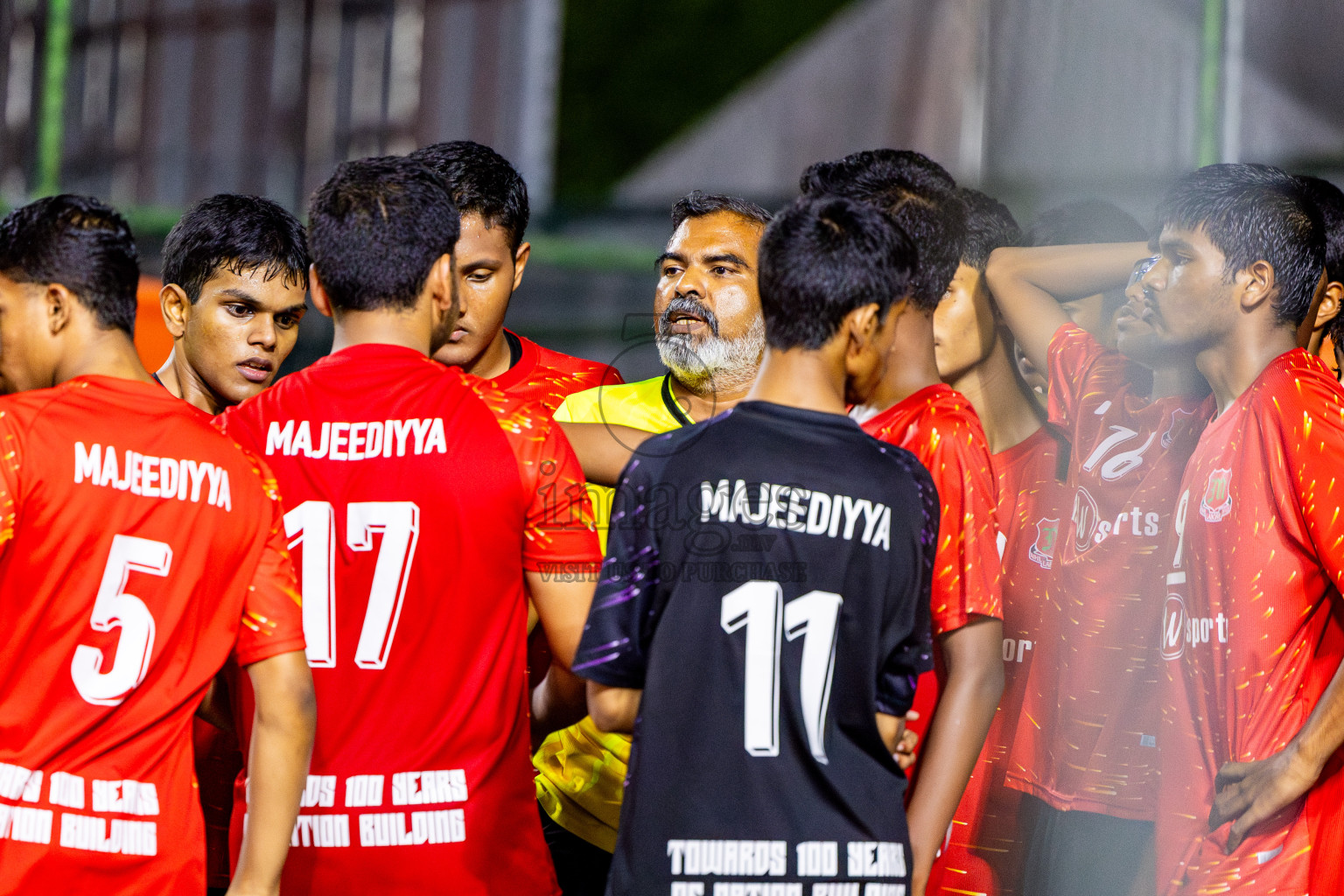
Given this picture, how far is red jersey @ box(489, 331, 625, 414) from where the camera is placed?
3383 mm

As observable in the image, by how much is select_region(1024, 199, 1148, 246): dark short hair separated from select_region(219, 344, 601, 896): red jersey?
2008mm

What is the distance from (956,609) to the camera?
7.58 feet

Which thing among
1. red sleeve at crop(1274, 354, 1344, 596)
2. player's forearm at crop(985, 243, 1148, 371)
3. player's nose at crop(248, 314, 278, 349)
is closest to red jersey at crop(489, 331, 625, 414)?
player's nose at crop(248, 314, 278, 349)

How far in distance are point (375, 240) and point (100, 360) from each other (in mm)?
503

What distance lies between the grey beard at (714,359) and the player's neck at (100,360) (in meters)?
1.46

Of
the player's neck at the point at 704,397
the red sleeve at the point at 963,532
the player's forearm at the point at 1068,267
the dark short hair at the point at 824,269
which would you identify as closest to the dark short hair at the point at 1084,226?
the player's forearm at the point at 1068,267

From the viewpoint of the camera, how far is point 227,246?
3.25m

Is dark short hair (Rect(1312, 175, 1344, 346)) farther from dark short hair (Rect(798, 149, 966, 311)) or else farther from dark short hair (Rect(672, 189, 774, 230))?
dark short hair (Rect(672, 189, 774, 230))

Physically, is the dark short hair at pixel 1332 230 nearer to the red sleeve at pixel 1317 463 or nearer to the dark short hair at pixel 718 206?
the red sleeve at pixel 1317 463

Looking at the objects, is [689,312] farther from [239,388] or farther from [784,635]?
[784,635]

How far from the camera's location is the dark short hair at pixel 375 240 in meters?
2.30

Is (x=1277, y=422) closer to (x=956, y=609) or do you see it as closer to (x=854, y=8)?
(x=956, y=609)

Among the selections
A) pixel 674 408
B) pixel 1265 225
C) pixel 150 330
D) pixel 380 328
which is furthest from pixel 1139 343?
pixel 150 330

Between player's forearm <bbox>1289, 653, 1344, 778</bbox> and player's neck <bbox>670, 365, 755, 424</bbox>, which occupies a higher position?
player's neck <bbox>670, 365, 755, 424</bbox>
